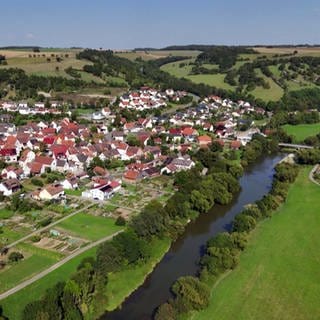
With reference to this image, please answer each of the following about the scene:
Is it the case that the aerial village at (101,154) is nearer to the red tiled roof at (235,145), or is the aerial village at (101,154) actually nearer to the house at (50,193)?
the red tiled roof at (235,145)

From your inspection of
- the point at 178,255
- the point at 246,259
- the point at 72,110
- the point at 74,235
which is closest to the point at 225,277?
the point at 246,259

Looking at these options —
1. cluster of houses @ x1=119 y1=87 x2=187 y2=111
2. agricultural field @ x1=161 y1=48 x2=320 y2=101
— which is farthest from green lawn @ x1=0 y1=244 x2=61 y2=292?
agricultural field @ x1=161 y1=48 x2=320 y2=101

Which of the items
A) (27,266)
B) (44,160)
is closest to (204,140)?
(44,160)

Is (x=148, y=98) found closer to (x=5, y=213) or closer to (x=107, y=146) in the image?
(x=107, y=146)

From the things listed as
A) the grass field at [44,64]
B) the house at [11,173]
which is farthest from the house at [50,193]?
the grass field at [44,64]

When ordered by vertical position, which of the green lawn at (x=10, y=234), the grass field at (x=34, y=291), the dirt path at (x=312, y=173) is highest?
the grass field at (x=34, y=291)

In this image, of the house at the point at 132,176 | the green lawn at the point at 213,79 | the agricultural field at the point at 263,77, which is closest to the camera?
the house at the point at 132,176
